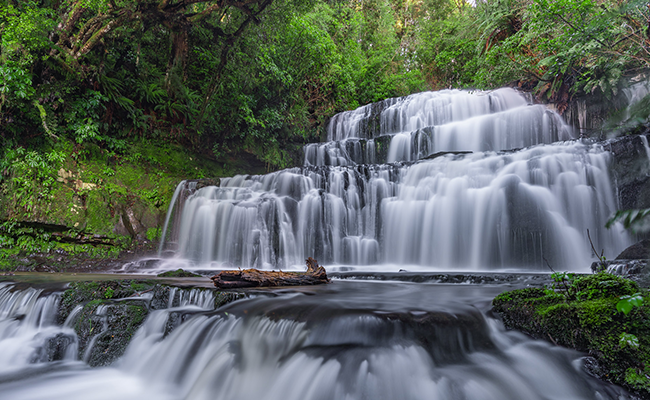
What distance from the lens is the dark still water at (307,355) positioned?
2352mm

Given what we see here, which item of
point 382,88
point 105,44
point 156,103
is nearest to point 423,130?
point 382,88

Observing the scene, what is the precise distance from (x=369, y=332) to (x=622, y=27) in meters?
9.70

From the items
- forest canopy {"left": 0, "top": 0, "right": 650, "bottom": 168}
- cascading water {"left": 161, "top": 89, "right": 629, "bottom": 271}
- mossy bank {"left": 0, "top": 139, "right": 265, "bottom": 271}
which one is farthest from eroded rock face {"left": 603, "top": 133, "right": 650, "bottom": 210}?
mossy bank {"left": 0, "top": 139, "right": 265, "bottom": 271}

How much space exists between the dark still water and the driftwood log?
50 centimetres

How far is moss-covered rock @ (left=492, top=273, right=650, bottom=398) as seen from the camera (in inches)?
81.4

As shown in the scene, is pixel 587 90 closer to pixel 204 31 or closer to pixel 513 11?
pixel 513 11

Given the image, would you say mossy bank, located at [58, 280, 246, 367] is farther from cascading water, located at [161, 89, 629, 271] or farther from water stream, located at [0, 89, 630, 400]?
cascading water, located at [161, 89, 629, 271]

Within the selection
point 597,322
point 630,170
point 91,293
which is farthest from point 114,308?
point 630,170

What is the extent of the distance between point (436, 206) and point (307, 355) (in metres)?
6.29

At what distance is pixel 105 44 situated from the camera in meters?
9.77

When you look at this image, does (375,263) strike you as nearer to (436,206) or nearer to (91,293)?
(436,206)

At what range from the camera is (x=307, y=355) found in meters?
2.71

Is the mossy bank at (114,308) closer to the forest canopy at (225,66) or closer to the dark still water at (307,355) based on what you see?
the dark still water at (307,355)

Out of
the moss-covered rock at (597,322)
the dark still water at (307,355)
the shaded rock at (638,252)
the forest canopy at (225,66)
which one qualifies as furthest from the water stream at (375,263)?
the forest canopy at (225,66)
